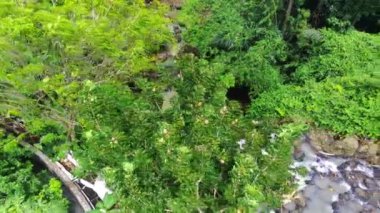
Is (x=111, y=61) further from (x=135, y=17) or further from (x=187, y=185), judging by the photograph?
(x=187, y=185)

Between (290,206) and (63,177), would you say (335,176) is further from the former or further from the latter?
(63,177)

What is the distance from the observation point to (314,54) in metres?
5.78

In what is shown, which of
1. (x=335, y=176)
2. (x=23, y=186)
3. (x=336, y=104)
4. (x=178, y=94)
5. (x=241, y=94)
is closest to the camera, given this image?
(x=178, y=94)

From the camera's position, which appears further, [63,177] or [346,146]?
[346,146]

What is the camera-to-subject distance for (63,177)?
4.71 metres

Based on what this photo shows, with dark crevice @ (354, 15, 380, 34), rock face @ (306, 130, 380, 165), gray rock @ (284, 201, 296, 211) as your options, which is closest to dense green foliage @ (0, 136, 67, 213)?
gray rock @ (284, 201, 296, 211)

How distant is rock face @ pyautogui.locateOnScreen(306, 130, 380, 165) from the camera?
16.9 feet

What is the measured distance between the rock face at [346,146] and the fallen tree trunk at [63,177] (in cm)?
314

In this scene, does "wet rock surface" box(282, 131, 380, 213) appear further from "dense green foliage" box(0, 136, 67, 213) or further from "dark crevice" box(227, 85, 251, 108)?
"dense green foliage" box(0, 136, 67, 213)

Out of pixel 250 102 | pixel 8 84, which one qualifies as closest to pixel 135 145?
pixel 8 84

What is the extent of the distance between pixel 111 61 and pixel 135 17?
0.60 meters

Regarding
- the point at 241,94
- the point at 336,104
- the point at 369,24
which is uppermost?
the point at 369,24

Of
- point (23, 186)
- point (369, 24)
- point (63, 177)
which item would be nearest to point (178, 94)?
point (63, 177)

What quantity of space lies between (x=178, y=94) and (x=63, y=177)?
1.96 m
